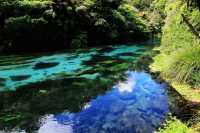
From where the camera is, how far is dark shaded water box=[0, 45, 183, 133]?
45.4 ft

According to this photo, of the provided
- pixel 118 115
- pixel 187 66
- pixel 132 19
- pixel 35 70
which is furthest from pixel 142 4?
pixel 118 115

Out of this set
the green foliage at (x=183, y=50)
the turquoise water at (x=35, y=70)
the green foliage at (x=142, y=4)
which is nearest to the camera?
the green foliage at (x=183, y=50)

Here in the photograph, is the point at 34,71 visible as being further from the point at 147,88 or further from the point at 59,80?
the point at 147,88

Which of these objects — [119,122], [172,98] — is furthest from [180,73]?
[119,122]

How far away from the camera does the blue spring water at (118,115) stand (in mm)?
13305

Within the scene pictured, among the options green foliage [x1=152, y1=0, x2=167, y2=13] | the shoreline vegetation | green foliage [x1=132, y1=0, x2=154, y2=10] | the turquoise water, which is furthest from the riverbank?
green foliage [x1=132, y1=0, x2=154, y2=10]

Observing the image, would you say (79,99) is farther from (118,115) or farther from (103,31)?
(103,31)

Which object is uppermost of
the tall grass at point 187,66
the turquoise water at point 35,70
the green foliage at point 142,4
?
the green foliage at point 142,4

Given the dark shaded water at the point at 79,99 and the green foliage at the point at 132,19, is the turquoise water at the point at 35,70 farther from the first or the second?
the green foliage at the point at 132,19

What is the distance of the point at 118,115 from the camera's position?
49.0 feet

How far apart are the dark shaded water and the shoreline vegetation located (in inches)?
56.0

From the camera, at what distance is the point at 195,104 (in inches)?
600

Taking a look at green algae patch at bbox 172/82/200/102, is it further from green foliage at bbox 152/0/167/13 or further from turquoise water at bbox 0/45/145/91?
turquoise water at bbox 0/45/145/91

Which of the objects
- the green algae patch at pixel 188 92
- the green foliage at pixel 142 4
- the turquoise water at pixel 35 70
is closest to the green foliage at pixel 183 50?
the green algae patch at pixel 188 92
